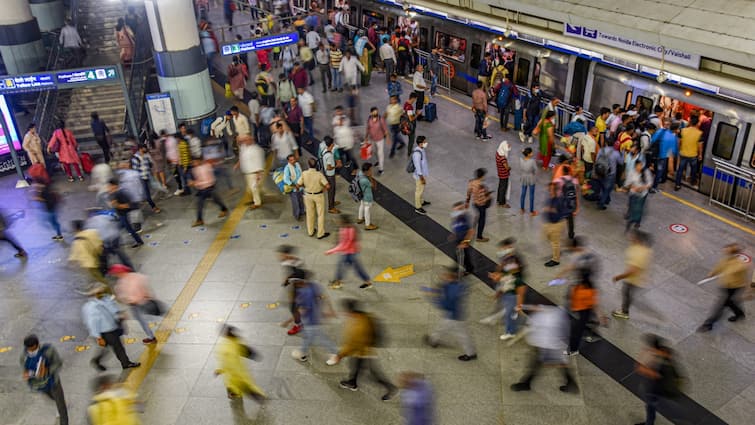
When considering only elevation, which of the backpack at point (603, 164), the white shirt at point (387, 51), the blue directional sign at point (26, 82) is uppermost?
the blue directional sign at point (26, 82)

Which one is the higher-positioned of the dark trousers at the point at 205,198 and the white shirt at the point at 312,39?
the white shirt at the point at 312,39

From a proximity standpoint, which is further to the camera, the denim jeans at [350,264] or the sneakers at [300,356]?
the denim jeans at [350,264]

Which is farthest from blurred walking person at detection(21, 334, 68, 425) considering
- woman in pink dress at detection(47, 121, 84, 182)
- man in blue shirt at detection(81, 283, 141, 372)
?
woman in pink dress at detection(47, 121, 84, 182)

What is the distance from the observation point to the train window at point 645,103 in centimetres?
1372

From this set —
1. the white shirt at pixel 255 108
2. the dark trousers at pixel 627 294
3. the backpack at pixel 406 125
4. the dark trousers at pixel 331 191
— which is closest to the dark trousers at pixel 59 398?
the dark trousers at pixel 331 191

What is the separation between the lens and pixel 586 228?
467 inches

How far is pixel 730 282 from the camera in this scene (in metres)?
8.54

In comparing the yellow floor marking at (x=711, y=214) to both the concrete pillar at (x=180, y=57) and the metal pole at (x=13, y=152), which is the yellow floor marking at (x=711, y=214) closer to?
the concrete pillar at (x=180, y=57)

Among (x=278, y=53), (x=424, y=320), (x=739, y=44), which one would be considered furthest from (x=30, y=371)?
(x=278, y=53)

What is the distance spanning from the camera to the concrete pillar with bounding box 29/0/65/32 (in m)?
21.1

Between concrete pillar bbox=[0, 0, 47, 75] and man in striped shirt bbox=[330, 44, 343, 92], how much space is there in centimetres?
827

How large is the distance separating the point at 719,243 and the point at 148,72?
597 inches

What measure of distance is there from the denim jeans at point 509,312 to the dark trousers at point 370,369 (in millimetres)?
1906

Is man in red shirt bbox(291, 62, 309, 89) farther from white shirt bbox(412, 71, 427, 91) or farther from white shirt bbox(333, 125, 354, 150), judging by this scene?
white shirt bbox(333, 125, 354, 150)
